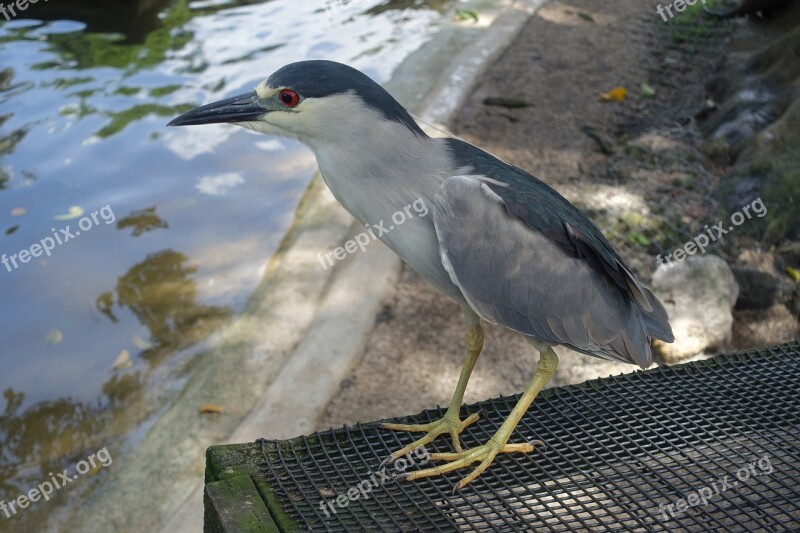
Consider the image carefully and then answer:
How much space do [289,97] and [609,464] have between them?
4.84ft

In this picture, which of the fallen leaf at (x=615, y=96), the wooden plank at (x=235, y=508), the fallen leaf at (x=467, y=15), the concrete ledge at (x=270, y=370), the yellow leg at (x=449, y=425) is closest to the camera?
the wooden plank at (x=235, y=508)

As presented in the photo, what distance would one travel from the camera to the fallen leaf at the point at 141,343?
4.98 metres

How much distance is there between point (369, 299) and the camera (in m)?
4.94

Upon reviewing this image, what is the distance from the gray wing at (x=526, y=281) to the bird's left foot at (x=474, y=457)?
0.39 m

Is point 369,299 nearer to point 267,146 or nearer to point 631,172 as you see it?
point 631,172

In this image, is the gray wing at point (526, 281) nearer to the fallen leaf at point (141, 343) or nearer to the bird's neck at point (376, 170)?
the bird's neck at point (376, 170)

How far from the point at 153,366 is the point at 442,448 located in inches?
103

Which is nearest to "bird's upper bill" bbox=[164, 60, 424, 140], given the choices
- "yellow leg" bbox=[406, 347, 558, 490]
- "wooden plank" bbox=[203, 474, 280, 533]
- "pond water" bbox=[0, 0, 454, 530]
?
"yellow leg" bbox=[406, 347, 558, 490]

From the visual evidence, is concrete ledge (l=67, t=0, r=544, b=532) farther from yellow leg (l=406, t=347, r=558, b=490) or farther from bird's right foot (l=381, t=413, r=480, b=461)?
yellow leg (l=406, t=347, r=558, b=490)

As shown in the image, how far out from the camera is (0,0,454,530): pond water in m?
4.68

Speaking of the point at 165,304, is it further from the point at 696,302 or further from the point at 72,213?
the point at 696,302

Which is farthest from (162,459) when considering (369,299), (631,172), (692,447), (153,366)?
(631,172)

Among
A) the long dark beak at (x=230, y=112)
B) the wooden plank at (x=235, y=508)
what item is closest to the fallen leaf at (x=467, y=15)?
the long dark beak at (x=230, y=112)

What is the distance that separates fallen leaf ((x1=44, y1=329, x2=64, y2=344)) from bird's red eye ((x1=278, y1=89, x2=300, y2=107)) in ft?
10.4
